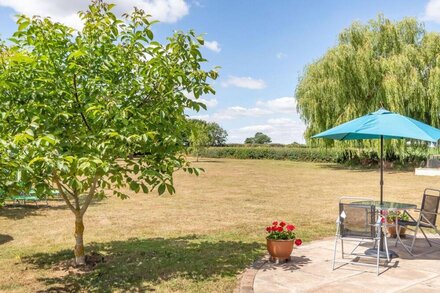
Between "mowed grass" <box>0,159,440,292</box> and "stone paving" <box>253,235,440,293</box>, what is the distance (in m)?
0.57

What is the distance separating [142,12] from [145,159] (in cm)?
193

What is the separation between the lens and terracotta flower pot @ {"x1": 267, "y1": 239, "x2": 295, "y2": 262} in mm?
5492

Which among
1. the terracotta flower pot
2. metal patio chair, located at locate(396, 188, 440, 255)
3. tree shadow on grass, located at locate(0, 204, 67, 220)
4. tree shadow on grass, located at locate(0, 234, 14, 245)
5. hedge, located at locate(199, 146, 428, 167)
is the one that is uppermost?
hedge, located at locate(199, 146, 428, 167)

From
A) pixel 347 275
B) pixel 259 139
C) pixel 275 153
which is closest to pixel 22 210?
pixel 347 275

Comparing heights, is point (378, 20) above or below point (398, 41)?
above

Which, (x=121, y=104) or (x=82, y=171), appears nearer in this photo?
(x=82, y=171)

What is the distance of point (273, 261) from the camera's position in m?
5.62

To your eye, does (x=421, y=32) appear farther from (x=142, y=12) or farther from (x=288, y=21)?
(x=142, y=12)

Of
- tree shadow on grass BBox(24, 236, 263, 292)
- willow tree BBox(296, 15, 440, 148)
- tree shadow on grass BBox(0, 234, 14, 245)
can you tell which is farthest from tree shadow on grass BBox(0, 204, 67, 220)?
willow tree BBox(296, 15, 440, 148)

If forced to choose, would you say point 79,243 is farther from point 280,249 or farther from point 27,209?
point 27,209

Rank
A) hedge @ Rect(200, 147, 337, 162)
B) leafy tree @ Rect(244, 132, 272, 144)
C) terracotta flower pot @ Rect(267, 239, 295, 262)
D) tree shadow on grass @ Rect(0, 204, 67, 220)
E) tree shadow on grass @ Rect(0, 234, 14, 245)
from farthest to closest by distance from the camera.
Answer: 1. leafy tree @ Rect(244, 132, 272, 144)
2. hedge @ Rect(200, 147, 337, 162)
3. tree shadow on grass @ Rect(0, 204, 67, 220)
4. tree shadow on grass @ Rect(0, 234, 14, 245)
5. terracotta flower pot @ Rect(267, 239, 295, 262)

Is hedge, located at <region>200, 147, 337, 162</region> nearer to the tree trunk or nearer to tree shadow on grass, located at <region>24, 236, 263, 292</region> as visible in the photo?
tree shadow on grass, located at <region>24, 236, 263, 292</region>

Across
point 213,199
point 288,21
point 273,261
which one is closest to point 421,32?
point 288,21

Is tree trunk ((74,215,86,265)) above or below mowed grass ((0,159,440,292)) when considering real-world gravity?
above
